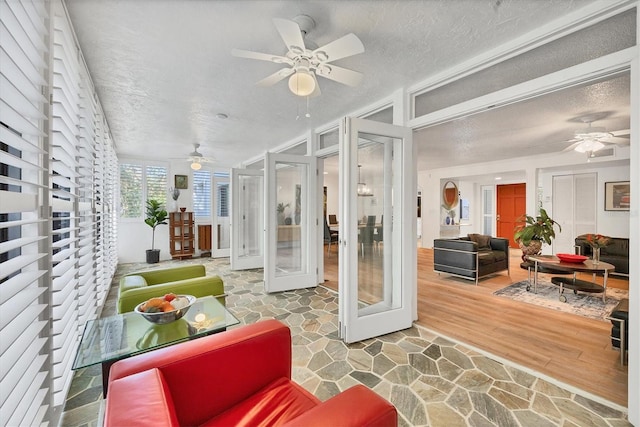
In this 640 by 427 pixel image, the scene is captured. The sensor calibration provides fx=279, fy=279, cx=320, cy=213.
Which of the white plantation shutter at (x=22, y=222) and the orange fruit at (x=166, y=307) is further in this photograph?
the orange fruit at (x=166, y=307)

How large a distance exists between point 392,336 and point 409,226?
1123 millimetres

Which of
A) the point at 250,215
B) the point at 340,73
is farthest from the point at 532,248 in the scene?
the point at 250,215

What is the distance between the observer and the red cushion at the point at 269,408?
1.15 metres

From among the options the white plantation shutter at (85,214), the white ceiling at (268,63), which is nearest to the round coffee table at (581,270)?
the white ceiling at (268,63)

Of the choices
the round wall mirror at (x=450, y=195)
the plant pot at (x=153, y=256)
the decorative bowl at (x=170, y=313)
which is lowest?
the plant pot at (x=153, y=256)

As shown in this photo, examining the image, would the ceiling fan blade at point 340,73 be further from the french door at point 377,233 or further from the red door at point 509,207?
the red door at point 509,207

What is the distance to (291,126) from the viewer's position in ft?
14.6

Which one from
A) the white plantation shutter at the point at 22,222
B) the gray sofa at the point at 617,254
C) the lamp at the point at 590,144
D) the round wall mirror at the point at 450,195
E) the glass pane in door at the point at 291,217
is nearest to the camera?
the white plantation shutter at the point at 22,222

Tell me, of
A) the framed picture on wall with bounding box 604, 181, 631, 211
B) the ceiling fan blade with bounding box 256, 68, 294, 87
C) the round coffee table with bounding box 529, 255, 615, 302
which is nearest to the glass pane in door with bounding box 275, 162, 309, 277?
the ceiling fan blade with bounding box 256, 68, 294, 87

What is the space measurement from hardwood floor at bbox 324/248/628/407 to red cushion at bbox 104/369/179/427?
2.65 m

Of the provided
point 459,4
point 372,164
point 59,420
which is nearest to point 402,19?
point 459,4

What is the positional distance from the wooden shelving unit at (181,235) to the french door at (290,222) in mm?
3787

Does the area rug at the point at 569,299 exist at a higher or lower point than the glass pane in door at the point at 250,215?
lower

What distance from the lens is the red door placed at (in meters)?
8.87
